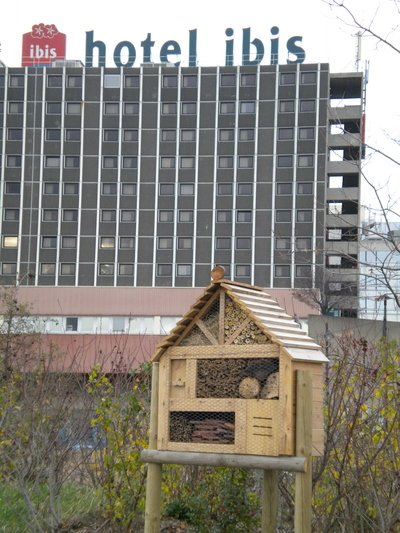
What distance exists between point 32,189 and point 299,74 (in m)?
21.2

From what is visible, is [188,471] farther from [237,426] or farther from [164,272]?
[164,272]

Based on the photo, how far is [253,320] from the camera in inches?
239

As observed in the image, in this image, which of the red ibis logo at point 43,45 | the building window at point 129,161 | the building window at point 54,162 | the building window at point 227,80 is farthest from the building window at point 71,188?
the building window at point 227,80

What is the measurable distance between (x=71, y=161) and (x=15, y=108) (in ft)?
18.9

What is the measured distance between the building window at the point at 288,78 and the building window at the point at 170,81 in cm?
772

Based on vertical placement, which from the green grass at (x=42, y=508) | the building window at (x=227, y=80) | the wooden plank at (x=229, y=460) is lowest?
the green grass at (x=42, y=508)

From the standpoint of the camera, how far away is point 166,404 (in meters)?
6.33

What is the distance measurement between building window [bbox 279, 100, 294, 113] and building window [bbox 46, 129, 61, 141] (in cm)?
Answer: 1633

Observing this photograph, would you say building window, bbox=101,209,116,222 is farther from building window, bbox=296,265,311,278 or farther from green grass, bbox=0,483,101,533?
green grass, bbox=0,483,101,533

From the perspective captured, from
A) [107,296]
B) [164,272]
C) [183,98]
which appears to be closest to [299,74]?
[183,98]

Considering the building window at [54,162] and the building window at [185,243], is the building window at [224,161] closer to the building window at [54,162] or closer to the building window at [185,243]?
the building window at [185,243]

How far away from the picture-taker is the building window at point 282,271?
186 ft

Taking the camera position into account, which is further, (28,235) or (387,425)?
(28,235)

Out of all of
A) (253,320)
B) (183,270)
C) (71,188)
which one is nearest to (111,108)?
(71,188)
